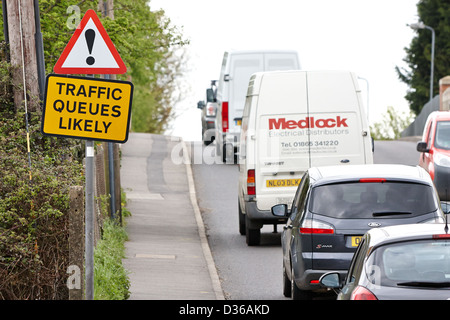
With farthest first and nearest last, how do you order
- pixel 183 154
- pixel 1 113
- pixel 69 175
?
pixel 183 154 < pixel 1 113 < pixel 69 175

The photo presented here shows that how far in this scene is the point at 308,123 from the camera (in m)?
17.3

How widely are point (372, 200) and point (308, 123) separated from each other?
6.23 metres

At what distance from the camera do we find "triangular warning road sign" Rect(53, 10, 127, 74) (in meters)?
9.23

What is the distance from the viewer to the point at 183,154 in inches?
1388

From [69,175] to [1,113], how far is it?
3578mm

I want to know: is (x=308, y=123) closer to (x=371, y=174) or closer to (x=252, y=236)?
(x=252, y=236)

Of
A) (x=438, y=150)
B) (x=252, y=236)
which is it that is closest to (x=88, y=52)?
(x=252, y=236)

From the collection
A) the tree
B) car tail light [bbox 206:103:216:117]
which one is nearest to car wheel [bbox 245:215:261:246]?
car tail light [bbox 206:103:216:117]

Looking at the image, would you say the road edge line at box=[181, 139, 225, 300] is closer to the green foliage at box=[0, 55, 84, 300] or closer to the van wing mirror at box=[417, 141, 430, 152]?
the green foliage at box=[0, 55, 84, 300]

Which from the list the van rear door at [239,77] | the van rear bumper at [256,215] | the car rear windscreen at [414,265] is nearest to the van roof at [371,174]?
the car rear windscreen at [414,265]

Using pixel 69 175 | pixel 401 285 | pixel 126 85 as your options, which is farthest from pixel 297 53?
pixel 401 285

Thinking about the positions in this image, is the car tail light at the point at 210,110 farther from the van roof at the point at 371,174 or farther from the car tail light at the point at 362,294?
the car tail light at the point at 362,294

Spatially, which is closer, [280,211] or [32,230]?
[32,230]
